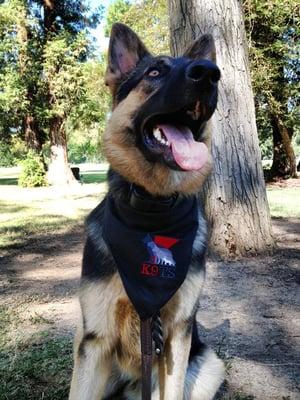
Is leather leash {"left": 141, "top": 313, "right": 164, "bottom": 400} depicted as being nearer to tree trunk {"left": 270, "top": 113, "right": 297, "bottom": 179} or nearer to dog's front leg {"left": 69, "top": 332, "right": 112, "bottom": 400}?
dog's front leg {"left": 69, "top": 332, "right": 112, "bottom": 400}

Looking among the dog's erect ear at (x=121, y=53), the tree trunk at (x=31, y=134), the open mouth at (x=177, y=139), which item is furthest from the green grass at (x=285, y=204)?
the tree trunk at (x=31, y=134)

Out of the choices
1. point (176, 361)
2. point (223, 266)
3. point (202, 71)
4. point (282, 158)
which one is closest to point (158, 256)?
point (176, 361)

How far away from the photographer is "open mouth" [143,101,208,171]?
277 centimetres

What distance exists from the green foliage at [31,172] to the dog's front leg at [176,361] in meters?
24.1

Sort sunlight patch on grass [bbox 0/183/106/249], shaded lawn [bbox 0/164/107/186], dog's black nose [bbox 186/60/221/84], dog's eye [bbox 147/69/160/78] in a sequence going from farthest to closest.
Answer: shaded lawn [bbox 0/164/107/186], sunlight patch on grass [bbox 0/183/106/249], dog's eye [bbox 147/69/160/78], dog's black nose [bbox 186/60/221/84]

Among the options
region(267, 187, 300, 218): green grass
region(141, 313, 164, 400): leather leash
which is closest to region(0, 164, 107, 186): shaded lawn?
region(267, 187, 300, 218): green grass

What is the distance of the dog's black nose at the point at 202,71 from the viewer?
257 centimetres

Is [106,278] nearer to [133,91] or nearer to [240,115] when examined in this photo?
[133,91]

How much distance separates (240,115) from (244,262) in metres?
2.21

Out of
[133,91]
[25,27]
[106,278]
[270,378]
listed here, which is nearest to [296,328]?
[270,378]

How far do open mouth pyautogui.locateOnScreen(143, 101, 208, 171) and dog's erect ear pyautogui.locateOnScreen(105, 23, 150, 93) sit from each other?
2.42 ft

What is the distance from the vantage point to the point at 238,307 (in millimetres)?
5086

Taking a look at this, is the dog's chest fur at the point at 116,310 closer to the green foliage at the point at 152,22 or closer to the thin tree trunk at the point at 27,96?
the green foliage at the point at 152,22

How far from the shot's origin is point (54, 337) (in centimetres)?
416
